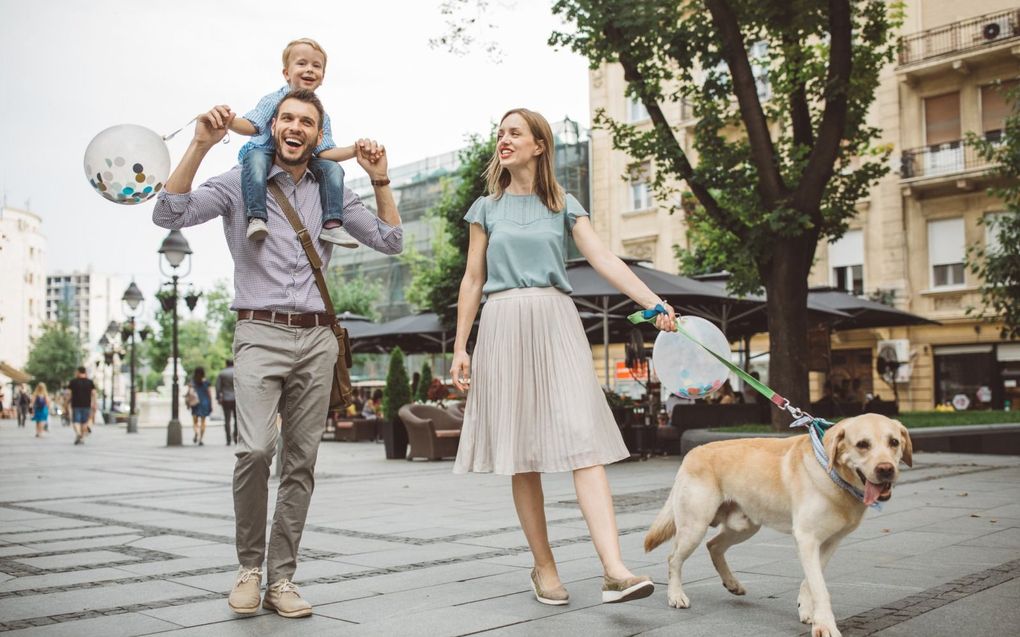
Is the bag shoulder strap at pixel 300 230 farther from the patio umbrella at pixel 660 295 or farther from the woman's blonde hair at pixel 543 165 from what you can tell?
the patio umbrella at pixel 660 295

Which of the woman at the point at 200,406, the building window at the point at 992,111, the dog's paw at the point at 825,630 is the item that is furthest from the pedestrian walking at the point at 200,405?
the building window at the point at 992,111

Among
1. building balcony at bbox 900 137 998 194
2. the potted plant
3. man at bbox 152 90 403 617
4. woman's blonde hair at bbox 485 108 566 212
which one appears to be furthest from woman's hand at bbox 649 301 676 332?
building balcony at bbox 900 137 998 194

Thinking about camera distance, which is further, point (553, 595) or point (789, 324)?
point (789, 324)

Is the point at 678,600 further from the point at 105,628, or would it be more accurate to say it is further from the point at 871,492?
the point at 105,628

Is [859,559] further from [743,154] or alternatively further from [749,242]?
[743,154]

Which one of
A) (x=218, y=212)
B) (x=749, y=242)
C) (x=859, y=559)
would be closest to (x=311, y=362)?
(x=218, y=212)

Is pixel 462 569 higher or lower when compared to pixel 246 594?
lower

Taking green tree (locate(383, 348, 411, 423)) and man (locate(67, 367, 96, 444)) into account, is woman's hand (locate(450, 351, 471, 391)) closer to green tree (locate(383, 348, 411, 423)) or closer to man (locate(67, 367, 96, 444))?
green tree (locate(383, 348, 411, 423))

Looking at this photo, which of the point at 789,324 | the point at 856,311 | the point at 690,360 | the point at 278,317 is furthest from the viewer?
the point at 856,311

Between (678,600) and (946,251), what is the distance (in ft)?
93.1

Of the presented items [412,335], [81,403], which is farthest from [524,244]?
[81,403]

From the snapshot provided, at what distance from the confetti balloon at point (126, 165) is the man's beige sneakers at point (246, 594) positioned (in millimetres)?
1681

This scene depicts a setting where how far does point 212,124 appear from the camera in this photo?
3.95 m

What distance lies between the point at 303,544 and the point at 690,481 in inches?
124
